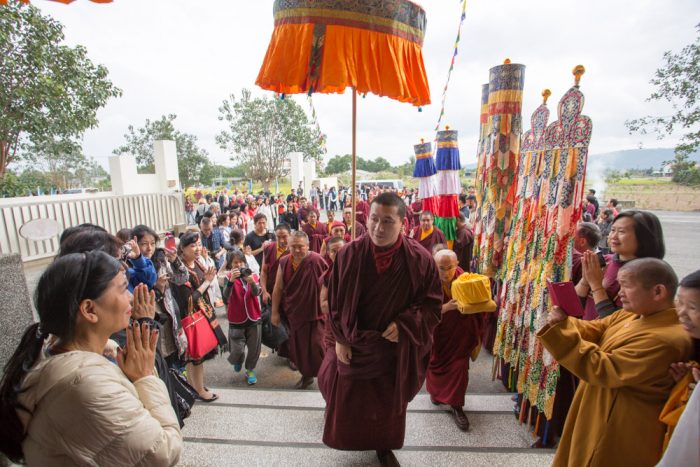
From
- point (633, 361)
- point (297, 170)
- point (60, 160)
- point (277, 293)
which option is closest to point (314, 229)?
point (277, 293)

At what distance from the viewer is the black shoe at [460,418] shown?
316 centimetres

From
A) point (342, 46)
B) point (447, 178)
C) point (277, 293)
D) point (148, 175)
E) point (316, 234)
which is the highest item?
point (342, 46)

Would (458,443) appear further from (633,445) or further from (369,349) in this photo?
(633,445)

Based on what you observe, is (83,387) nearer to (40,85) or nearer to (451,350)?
(451,350)

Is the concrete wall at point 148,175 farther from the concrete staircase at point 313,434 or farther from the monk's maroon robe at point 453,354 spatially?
the monk's maroon robe at point 453,354

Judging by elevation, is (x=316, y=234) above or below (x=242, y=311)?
above

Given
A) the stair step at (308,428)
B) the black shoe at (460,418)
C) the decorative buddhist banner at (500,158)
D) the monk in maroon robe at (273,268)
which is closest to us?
the stair step at (308,428)

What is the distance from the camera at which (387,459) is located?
8.93 ft

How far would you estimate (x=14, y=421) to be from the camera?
1187mm

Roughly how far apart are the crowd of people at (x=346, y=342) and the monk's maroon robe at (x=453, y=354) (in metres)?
0.01

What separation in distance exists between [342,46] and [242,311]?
2901 millimetres

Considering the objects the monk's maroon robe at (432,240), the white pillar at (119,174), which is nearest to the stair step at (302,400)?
the monk's maroon robe at (432,240)

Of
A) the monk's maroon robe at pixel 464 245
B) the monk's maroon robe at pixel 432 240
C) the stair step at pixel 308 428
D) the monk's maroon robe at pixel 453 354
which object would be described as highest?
the monk's maroon robe at pixel 432 240

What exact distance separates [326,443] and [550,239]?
236 cm
